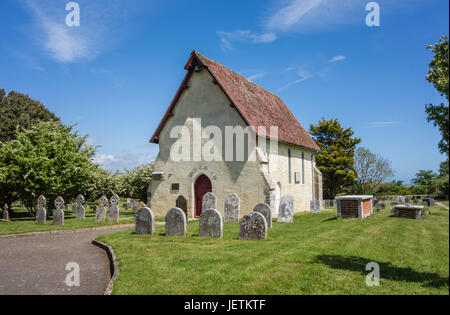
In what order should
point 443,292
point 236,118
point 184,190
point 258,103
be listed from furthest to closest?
point 258,103, point 184,190, point 236,118, point 443,292

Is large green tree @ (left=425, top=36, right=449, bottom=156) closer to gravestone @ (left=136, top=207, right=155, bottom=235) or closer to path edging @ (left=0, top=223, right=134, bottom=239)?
gravestone @ (left=136, top=207, right=155, bottom=235)

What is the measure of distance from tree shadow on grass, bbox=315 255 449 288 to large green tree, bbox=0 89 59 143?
3452 centimetres

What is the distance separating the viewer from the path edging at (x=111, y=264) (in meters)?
6.38

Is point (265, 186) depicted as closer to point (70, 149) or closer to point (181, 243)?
point (181, 243)

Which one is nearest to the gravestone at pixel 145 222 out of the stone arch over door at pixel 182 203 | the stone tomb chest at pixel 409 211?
the stone arch over door at pixel 182 203

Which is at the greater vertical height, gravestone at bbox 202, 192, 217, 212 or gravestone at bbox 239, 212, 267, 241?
gravestone at bbox 202, 192, 217, 212

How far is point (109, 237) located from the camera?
12.9 m

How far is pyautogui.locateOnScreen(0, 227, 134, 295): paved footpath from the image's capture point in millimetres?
6824

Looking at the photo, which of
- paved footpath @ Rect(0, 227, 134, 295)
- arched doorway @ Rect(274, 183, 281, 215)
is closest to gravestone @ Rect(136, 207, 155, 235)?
paved footpath @ Rect(0, 227, 134, 295)

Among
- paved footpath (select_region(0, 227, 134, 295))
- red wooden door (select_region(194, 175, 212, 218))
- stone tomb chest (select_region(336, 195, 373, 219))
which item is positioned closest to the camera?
paved footpath (select_region(0, 227, 134, 295))

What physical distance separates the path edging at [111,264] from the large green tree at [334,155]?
35.4 meters

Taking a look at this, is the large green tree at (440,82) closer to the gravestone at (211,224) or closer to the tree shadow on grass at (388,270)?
the tree shadow on grass at (388,270)
